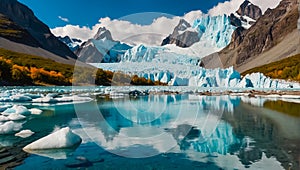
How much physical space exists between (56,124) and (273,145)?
775 cm

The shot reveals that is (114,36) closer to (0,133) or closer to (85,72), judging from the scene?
(0,133)

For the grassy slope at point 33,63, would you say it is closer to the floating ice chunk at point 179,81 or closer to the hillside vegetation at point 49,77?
the hillside vegetation at point 49,77

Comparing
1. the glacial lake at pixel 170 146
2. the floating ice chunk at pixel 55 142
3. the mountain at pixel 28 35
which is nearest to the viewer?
the glacial lake at pixel 170 146

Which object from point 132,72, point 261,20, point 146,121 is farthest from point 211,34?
point 146,121

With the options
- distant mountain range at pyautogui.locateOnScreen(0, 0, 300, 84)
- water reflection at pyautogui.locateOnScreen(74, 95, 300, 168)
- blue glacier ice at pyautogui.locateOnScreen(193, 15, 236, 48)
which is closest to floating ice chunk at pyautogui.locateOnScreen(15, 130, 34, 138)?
water reflection at pyautogui.locateOnScreen(74, 95, 300, 168)

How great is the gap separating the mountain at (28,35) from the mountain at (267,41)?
294 feet

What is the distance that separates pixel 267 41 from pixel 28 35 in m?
131

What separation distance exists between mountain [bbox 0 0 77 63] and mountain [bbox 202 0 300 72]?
89686 mm

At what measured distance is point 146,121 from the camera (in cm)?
1192

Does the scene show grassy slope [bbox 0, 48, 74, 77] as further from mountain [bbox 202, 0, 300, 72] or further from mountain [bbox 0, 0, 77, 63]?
mountain [bbox 202, 0, 300, 72]

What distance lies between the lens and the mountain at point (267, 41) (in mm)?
138500

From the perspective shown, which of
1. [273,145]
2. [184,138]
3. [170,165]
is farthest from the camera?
[184,138]

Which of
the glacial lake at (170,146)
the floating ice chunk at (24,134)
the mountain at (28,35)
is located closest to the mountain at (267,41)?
the mountain at (28,35)

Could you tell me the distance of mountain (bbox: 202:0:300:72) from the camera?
13850 centimetres
